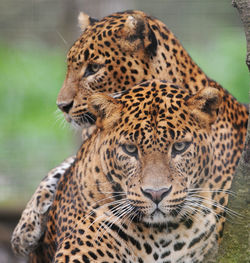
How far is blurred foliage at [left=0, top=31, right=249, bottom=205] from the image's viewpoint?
1423 cm

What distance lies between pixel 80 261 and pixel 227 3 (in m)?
11.6

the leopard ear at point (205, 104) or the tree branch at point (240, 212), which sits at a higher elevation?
the leopard ear at point (205, 104)

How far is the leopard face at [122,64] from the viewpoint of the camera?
732 cm

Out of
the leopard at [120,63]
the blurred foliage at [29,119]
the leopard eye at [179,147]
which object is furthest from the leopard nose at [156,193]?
the blurred foliage at [29,119]

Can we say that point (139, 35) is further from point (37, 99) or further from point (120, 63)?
point (37, 99)

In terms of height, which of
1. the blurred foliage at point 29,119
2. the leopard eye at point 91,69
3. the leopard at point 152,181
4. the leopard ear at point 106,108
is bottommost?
the blurred foliage at point 29,119

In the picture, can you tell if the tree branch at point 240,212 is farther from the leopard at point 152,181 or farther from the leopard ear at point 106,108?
the leopard ear at point 106,108

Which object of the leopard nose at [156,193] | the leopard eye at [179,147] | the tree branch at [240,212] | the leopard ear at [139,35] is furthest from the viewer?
the leopard ear at [139,35]

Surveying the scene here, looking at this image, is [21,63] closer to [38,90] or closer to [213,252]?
[38,90]

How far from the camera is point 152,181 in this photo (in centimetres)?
557

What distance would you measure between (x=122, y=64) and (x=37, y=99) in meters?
9.96

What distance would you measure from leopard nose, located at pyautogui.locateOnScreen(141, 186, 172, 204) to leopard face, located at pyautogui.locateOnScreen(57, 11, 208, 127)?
72.2 inches

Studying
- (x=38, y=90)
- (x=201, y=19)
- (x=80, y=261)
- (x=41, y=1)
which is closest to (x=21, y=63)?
(x=38, y=90)

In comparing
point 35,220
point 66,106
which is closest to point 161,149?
point 66,106
